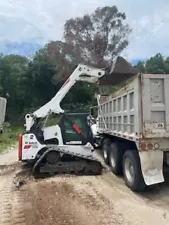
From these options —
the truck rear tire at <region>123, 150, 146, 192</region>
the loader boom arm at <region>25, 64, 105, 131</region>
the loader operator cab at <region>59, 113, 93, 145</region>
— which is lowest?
the truck rear tire at <region>123, 150, 146, 192</region>

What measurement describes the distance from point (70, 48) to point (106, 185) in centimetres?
2417

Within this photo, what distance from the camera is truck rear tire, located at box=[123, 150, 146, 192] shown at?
6633mm

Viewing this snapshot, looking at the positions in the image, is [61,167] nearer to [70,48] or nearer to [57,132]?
[57,132]

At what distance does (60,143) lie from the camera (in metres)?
9.04

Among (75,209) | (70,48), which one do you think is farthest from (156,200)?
(70,48)

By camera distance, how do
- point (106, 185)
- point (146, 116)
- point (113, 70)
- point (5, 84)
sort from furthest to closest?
point (5, 84) < point (113, 70) < point (106, 185) < point (146, 116)

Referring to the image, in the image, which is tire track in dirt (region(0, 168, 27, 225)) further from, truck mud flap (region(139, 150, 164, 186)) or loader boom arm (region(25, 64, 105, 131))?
truck mud flap (region(139, 150, 164, 186))

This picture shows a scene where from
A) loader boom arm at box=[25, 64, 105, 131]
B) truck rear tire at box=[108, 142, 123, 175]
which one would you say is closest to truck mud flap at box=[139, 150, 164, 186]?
truck rear tire at box=[108, 142, 123, 175]

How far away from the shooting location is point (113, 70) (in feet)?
26.7

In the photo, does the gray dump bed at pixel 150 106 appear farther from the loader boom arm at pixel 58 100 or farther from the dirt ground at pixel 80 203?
the loader boom arm at pixel 58 100

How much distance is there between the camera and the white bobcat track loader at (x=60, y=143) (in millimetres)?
8703

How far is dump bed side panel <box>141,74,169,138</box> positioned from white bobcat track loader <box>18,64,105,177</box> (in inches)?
111

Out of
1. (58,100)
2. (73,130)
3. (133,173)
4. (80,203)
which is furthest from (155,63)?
(80,203)

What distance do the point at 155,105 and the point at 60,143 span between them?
3.54m
